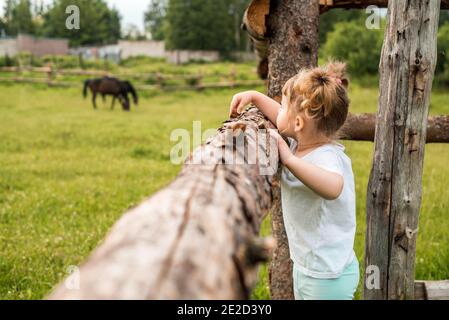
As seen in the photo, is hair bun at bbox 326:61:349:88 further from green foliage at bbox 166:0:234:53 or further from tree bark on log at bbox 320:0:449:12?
green foliage at bbox 166:0:234:53

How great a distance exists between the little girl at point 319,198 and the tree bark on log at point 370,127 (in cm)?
78

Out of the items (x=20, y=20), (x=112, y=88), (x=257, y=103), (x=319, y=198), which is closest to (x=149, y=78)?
(x=112, y=88)

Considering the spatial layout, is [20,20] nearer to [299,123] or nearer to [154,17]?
[154,17]

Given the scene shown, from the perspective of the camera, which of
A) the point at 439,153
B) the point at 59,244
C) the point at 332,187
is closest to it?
the point at 332,187

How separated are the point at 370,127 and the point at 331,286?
3.91 ft

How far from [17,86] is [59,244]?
63.0ft

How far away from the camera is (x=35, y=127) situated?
11.9 m

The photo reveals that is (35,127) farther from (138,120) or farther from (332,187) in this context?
(332,187)

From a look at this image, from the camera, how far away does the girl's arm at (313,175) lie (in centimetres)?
202

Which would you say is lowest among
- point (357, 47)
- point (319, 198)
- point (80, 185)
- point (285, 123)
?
point (80, 185)

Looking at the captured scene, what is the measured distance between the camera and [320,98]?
216 centimetres

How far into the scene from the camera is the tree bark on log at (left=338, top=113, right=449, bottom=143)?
121 inches

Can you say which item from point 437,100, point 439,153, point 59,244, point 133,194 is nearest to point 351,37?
point 437,100

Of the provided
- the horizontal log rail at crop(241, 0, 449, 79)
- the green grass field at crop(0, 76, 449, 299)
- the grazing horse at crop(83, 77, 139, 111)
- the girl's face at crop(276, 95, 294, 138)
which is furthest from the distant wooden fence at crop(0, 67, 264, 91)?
the girl's face at crop(276, 95, 294, 138)
